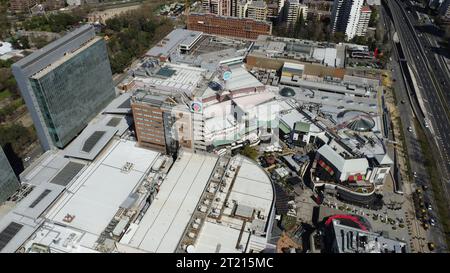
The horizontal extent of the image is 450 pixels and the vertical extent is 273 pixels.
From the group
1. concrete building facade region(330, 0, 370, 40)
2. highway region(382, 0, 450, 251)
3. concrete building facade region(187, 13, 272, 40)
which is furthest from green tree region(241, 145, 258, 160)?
concrete building facade region(330, 0, 370, 40)

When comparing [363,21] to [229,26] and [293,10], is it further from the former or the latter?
[229,26]

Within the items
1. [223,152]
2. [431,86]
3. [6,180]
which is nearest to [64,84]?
[6,180]

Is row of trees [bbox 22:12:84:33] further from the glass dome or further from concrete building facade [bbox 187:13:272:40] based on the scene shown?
the glass dome

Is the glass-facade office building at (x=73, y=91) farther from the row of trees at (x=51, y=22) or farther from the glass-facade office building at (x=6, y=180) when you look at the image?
the row of trees at (x=51, y=22)

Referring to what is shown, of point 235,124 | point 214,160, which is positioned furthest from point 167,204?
point 235,124

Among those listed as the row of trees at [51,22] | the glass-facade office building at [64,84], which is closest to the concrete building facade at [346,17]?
the glass-facade office building at [64,84]

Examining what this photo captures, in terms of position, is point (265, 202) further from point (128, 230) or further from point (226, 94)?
point (226, 94)
